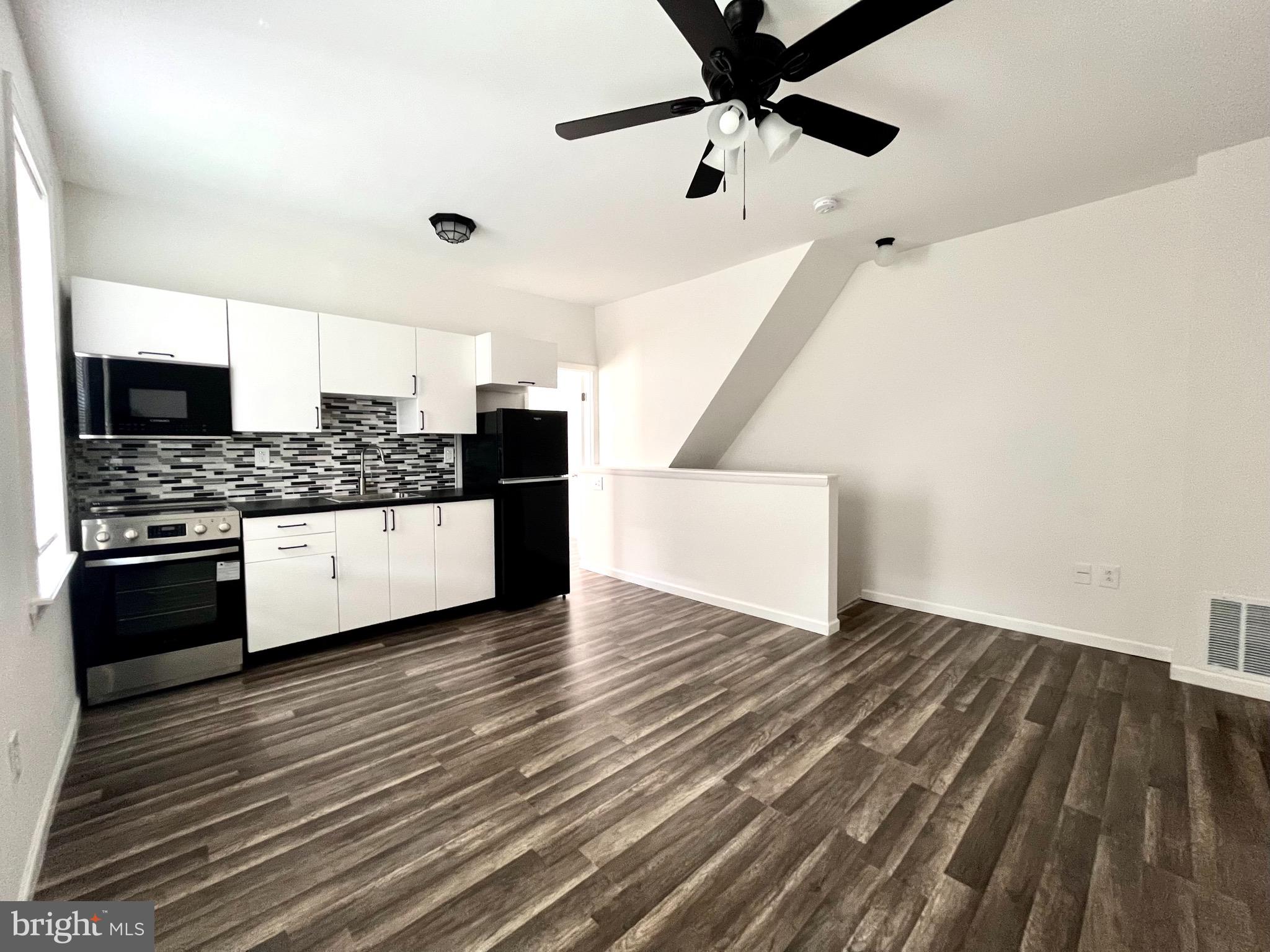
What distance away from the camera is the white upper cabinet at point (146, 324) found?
259 centimetres

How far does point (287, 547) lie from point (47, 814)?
1494mm

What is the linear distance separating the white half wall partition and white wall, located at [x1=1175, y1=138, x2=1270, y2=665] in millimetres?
1808

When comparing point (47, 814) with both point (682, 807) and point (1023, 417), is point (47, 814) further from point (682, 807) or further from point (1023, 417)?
point (1023, 417)

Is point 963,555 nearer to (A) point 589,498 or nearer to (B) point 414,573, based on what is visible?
(A) point 589,498

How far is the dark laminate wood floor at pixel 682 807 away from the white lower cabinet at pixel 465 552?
79 centimetres

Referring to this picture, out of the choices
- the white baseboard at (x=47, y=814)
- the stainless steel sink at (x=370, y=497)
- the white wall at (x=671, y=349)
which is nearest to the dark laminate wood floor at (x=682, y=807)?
the white baseboard at (x=47, y=814)

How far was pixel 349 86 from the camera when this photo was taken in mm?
2045

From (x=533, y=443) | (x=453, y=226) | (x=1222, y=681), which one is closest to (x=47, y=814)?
(x=533, y=443)

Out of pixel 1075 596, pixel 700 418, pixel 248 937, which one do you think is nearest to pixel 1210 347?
pixel 1075 596

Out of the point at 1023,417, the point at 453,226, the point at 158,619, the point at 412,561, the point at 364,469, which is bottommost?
the point at 158,619

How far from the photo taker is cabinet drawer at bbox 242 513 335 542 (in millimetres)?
2914

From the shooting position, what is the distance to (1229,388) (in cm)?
258

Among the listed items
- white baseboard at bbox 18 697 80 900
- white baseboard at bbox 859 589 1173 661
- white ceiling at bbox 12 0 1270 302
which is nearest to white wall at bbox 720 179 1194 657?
white baseboard at bbox 859 589 1173 661

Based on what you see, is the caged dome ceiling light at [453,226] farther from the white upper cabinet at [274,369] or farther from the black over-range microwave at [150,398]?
the black over-range microwave at [150,398]
